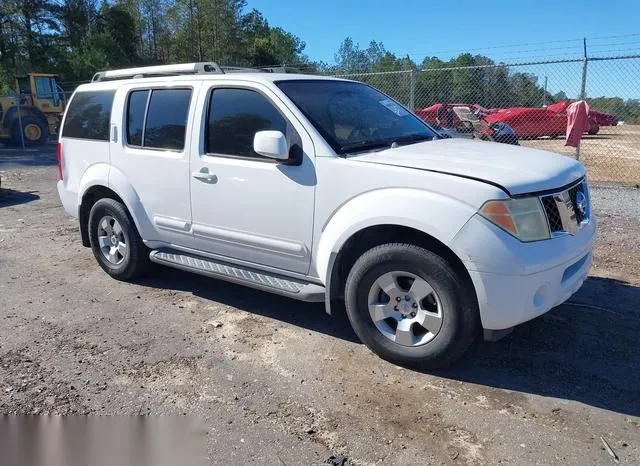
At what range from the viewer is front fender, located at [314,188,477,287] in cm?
330

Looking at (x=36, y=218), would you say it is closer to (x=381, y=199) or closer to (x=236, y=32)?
(x=381, y=199)

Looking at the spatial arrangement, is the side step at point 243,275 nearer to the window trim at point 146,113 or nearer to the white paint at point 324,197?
the white paint at point 324,197

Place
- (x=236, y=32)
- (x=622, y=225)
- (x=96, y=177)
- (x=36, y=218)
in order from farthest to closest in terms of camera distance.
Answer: (x=236, y=32) < (x=36, y=218) < (x=622, y=225) < (x=96, y=177)

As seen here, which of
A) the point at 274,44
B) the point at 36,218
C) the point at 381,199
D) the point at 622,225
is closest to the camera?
the point at 381,199

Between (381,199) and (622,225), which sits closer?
(381,199)

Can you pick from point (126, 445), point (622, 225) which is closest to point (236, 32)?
point (622, 225)

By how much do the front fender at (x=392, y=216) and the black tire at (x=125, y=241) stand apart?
2201mm

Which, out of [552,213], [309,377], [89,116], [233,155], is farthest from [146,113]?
[552,213]

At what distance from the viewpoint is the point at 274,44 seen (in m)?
58.8

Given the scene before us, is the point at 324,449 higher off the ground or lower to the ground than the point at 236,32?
lower

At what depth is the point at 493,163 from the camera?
3605mm

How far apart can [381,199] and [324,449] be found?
157cm

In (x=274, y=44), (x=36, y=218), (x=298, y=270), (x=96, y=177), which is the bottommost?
(x=36, y=218)

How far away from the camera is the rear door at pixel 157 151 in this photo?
4715 millimetres
